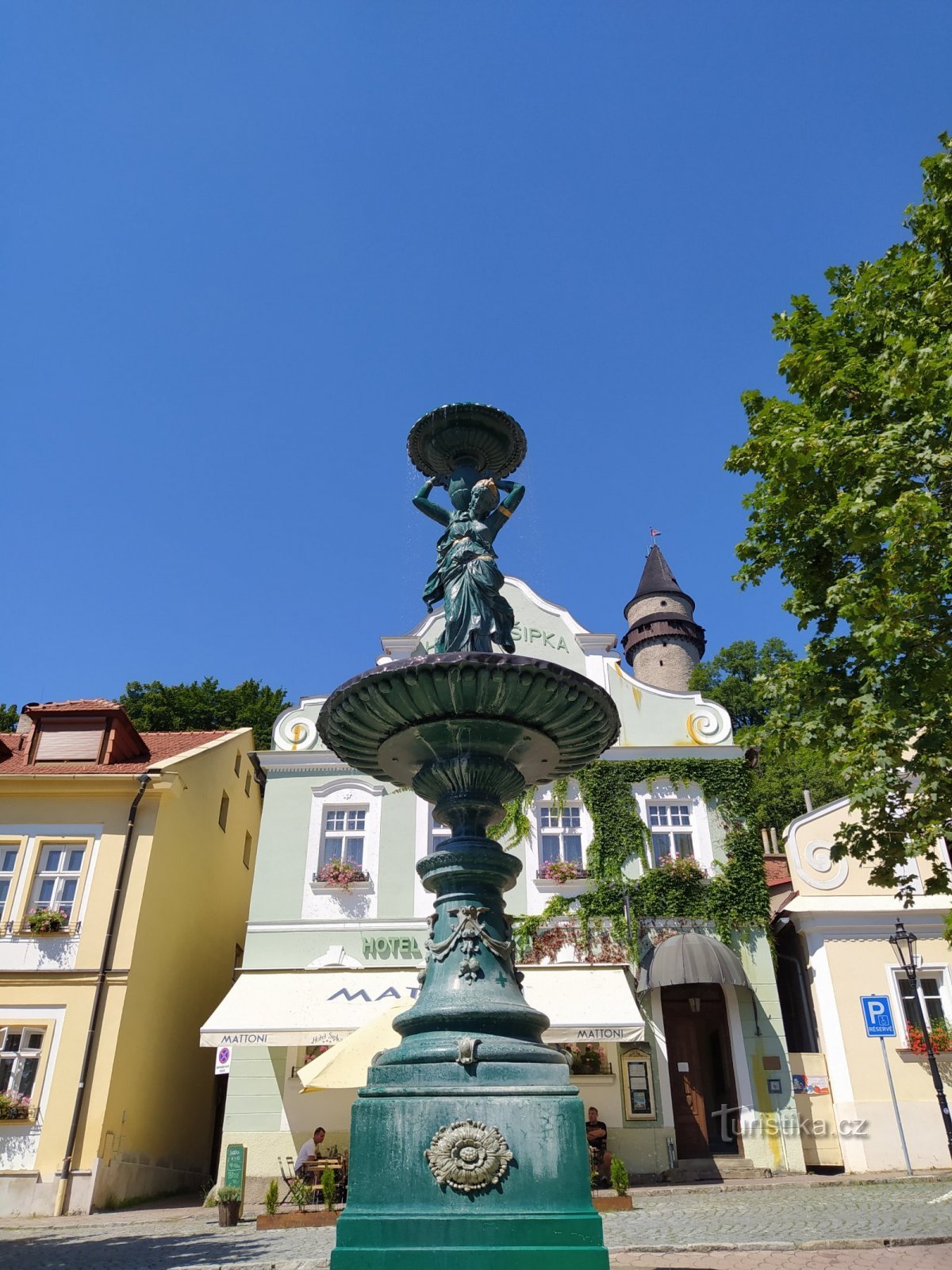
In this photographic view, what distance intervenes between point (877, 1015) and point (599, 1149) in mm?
4907

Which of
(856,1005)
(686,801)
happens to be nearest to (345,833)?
(686,801)

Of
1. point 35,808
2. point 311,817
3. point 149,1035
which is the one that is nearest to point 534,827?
point 311,817

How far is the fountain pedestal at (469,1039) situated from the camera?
4.40 metres

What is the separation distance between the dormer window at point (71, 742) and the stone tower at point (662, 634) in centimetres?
2805

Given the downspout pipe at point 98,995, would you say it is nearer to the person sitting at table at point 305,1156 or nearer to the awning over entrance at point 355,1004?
the awning over entrance at point 355,1004

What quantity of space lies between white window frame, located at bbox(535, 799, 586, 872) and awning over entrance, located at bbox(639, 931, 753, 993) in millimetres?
2409

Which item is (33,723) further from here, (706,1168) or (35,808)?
(706,1168)

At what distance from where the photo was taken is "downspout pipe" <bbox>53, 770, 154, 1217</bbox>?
1467 centimetres

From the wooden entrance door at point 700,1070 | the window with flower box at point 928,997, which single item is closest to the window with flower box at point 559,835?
the wooden entrance door at point 700,1070

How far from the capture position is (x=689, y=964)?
1617 cm

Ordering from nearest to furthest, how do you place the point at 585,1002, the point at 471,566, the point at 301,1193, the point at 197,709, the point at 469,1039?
the point at 469,1039
the point at 471,566
the point at 301,1193
the point at 585,1002
the point at 197,709

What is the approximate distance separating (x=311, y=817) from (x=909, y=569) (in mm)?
12719

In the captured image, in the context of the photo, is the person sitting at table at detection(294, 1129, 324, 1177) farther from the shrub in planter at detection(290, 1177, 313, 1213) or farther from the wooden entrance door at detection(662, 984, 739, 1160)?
the wooden entrance door at detection(662, 984, 739, 1160)

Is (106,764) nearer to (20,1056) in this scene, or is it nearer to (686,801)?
(20,1056)
